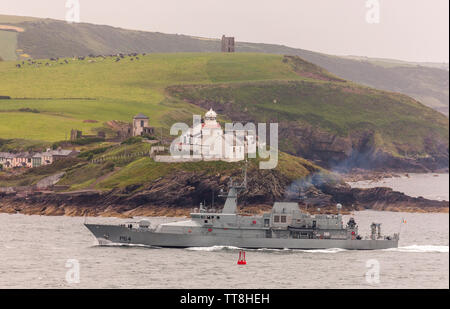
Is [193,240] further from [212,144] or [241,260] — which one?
[212,144]

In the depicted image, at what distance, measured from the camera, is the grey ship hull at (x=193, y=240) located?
78.4 meters

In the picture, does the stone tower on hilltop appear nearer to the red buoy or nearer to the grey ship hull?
the grey ship hull

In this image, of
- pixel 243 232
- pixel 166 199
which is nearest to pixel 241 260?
pixel 243 232

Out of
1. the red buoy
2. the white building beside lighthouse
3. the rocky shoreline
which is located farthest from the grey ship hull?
the white building beside lighthouse

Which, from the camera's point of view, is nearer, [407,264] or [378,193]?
[407,264]

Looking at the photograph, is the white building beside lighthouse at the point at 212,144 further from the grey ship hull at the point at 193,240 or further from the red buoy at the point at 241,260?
the red buoy at the point at 241,260

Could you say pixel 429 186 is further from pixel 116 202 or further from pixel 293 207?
pixel 293 207

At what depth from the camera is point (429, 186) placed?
17138 centimetres

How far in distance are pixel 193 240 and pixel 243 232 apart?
4.54 metres

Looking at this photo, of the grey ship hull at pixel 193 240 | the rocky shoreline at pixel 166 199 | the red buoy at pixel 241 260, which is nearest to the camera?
the red buoy at pixel 241 260

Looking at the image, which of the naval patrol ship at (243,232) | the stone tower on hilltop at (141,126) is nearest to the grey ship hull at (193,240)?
the naval patrol ship at (243,232)
